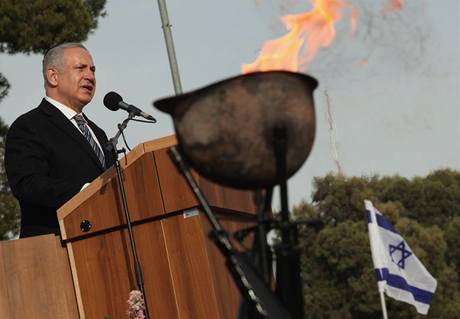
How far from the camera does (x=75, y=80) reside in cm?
739

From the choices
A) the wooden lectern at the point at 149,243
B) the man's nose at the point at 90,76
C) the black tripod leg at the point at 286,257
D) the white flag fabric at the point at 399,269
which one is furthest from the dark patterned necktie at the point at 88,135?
the white flag fabric at the point at 399,269

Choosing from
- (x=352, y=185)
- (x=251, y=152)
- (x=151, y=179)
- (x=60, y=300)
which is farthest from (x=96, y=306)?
(x=352, y=185)

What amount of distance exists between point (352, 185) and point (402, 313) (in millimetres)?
6618

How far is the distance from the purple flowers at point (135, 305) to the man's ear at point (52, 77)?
1.53m

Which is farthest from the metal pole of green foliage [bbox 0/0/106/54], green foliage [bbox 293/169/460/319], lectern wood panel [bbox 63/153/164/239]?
green foliage [bbox 293/169/460/319]

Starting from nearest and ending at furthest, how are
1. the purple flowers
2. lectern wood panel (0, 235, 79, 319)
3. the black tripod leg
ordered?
the black tripod leg, the purple flowers, lectern wood panel (0, 235, 79, 319)

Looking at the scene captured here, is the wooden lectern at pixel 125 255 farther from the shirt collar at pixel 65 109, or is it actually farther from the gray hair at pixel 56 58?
the gray hair at pixel 56 58

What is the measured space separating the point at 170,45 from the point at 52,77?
444cm

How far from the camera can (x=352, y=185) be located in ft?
169

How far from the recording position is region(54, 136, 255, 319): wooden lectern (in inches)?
271

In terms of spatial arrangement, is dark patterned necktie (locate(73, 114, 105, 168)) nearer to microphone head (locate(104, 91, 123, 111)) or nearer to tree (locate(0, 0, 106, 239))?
microphone head (locate(104, 91, 123, 111))

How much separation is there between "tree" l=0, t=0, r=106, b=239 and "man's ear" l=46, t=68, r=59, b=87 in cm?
1736

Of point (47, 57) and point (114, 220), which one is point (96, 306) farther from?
point (47, 57)

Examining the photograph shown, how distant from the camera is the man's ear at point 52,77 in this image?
7454 mm
